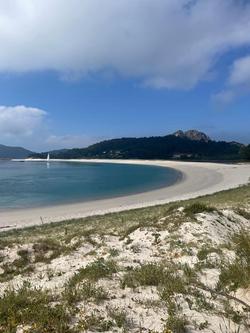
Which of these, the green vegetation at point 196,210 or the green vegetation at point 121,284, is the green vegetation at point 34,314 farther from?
the green vegetation at point 196,210

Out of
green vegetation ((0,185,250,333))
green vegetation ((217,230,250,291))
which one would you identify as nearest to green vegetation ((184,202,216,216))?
green vegetation ((0,185,250,333))


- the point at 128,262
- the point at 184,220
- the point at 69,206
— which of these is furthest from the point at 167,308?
the point at 69,206

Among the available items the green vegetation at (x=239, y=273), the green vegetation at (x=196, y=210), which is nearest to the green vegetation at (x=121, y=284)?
the green vegetation at (x=239, y=273)

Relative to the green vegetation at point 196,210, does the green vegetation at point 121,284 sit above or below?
below

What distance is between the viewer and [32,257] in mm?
10586

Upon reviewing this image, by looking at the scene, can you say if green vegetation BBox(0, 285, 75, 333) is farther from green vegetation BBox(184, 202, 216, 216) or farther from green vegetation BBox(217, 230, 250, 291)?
green vegetation BBox(184, 202, 216, 216)

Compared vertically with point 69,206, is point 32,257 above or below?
above

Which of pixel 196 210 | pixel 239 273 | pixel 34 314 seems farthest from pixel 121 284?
pixel 196 210

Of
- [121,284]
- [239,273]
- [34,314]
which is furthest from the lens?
[121,284]

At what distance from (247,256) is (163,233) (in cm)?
514

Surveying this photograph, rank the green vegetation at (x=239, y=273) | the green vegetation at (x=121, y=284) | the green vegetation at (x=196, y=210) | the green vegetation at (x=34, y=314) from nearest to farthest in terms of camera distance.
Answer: the green vegetation at (x=34, y=314) < the green vegetation at (x=121, y=284) < the green vegetation at (x=239, y=273) < the green vegetation at (x=196, y=210)

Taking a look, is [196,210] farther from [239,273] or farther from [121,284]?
[121,284]

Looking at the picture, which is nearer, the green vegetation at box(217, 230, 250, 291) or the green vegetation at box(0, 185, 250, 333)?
the green vegetation at box(0, 185, 250, 333)

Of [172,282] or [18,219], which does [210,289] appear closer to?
[172,282]
